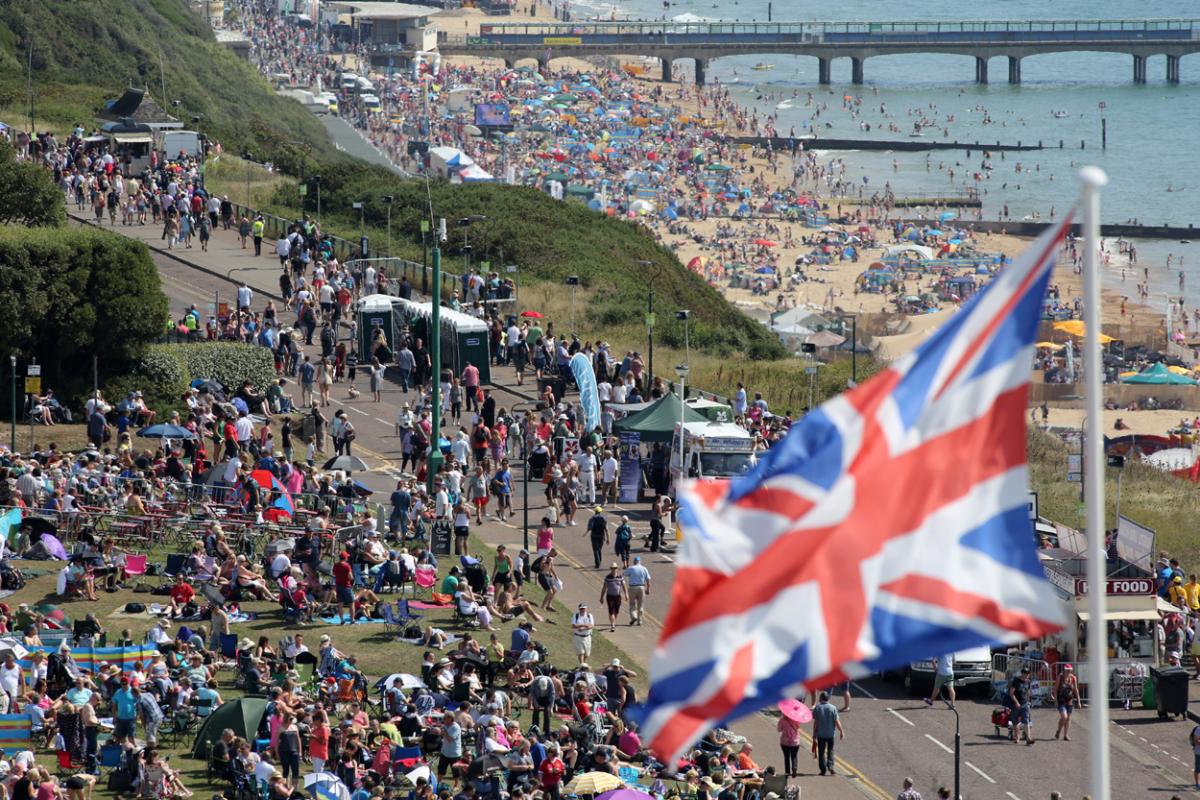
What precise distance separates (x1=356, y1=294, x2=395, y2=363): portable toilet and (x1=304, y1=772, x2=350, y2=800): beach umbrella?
825 inches

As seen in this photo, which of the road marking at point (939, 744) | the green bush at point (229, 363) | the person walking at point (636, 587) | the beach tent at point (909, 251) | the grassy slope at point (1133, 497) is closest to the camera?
the road marking at point (939, 744)

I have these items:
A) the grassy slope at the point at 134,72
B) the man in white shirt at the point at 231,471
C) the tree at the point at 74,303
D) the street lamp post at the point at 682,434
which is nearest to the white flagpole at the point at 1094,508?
the street lamp post at the point at 682,434

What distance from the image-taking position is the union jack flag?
862 centimetres

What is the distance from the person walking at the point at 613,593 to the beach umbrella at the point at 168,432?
788 cm

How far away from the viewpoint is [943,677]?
26500 mm

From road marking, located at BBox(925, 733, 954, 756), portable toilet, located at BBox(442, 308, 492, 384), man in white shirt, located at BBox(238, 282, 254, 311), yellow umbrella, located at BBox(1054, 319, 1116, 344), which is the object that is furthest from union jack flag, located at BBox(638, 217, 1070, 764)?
yellow umbrella, located at BBox(1054, 319, 1116, 344)

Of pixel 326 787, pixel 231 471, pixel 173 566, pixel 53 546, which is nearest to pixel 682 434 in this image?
pixel 231 471

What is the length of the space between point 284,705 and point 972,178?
286 ft

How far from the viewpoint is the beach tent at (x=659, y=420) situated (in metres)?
33.8

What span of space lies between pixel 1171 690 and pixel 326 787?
39.2ft

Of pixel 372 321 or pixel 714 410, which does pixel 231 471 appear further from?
pixel 372 321

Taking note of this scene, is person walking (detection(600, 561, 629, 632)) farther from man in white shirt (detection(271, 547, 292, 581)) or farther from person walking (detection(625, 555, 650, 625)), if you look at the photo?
man in white shirt (detection(271, 547, 292, 581))

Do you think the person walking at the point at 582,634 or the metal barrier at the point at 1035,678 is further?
the metal barrier at the point at 1035,678

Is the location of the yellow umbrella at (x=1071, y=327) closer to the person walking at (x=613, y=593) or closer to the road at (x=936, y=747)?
the road at (x=936, y=747)
